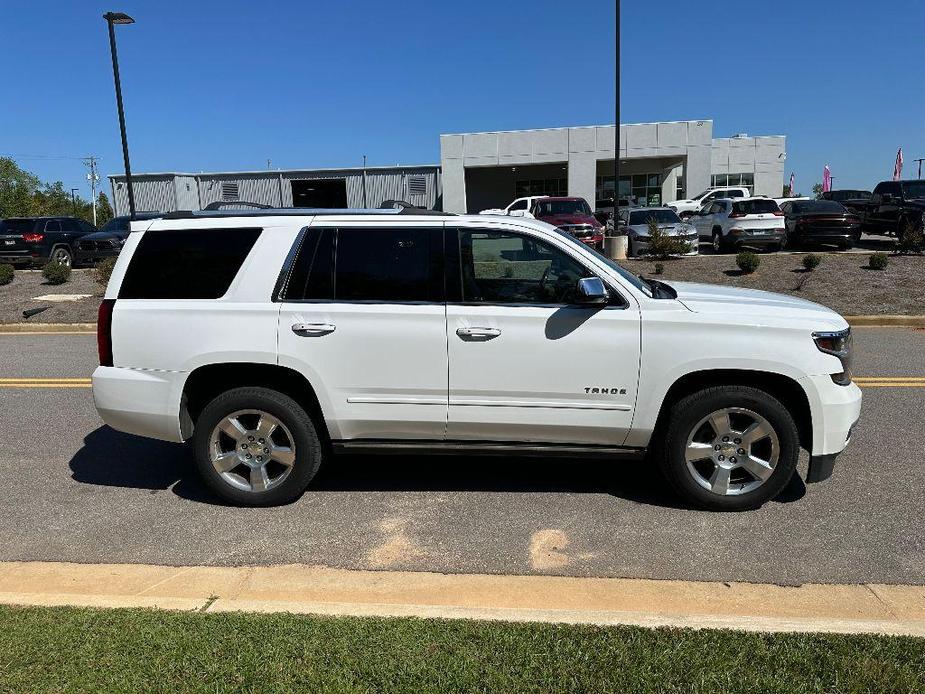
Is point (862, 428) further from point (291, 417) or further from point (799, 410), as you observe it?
point (291, 417)

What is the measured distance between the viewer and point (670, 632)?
3043 mm

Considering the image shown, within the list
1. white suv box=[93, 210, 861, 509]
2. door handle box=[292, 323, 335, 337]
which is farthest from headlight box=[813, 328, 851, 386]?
door handle box=[292, 323, 335, 337]

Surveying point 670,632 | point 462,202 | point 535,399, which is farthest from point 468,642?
point 462,202

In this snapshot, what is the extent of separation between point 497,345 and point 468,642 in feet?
6.28

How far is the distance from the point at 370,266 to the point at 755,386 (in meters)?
2.56

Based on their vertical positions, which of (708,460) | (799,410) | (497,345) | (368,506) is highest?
(497,345)

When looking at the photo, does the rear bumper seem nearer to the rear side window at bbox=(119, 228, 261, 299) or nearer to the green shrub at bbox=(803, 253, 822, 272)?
the rear side window at bbox=(119, 228, 261, 299)

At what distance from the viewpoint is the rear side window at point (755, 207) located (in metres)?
21.1

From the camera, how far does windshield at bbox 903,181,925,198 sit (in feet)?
71.3

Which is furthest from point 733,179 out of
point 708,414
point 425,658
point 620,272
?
point 425,658

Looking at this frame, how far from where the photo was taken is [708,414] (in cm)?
439

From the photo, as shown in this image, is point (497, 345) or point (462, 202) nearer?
point (497, 345)

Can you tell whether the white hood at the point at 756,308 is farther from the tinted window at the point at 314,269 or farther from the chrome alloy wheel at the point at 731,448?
the tinted window at the point at 314,269

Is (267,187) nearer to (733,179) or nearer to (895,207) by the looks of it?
(733,179)
